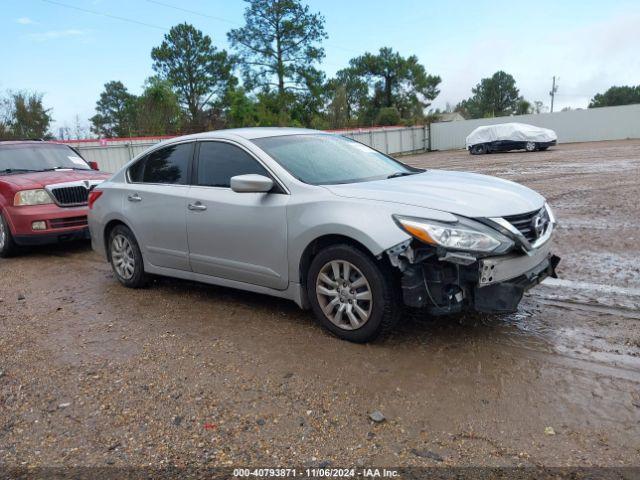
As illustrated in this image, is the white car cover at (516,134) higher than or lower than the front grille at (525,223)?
higher

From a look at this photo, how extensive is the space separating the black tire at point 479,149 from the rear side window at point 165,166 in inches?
1100

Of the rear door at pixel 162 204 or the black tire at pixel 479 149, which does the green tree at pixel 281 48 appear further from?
the rear door at pixel 162 204

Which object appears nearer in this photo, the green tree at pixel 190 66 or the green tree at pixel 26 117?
the green tree at pixel 26 117

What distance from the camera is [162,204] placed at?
5.22m

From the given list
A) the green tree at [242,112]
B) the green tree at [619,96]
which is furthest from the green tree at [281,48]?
the green tree at [619,96]

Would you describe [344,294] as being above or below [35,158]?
below

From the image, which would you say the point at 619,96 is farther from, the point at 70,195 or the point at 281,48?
the point at 70,195

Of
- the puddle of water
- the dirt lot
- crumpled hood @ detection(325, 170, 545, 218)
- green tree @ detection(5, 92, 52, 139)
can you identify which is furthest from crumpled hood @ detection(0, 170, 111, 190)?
green tree @ detection(5, 92, 52, 139)

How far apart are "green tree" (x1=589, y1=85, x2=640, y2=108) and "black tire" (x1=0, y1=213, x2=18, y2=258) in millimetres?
99782

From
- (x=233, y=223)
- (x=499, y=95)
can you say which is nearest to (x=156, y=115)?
(x=233, y=223)

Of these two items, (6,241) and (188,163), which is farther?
(6,241)

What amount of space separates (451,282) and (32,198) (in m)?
6.56

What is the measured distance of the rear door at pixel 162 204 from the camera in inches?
200

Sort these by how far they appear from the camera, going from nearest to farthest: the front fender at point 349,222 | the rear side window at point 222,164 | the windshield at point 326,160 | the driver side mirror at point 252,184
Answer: the front fender at point 349,222 < the driver side mirror at point 252,184 < the windshield at point 326,160 < the rear side window at point 222,164
